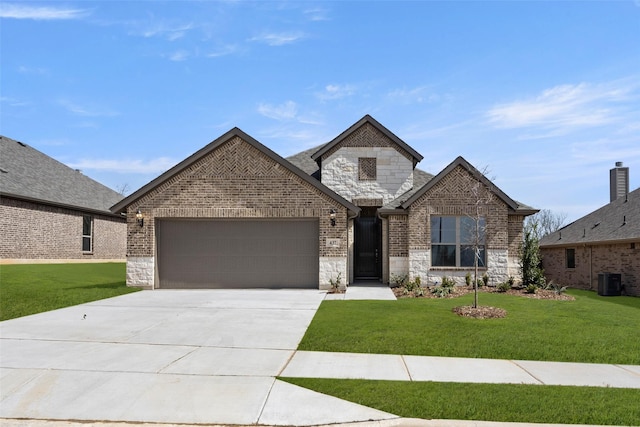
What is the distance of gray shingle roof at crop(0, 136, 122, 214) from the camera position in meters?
23.9

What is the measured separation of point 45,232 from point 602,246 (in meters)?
27.8

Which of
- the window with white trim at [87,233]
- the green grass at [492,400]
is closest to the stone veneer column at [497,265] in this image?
the green grass at [492,400]

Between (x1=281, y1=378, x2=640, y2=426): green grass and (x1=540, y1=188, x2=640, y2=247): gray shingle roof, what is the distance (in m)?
14.2

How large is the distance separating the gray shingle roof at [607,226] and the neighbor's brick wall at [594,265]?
1.58 ft

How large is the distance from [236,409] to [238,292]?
11208 millimetres

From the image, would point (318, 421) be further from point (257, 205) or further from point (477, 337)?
point (257, 205)

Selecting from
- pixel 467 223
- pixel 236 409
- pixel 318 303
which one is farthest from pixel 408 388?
pixel 467 223

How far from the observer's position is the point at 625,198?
78.8ft

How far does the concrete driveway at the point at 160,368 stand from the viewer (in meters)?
5.41

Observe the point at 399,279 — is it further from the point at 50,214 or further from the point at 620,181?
the point at 50,214

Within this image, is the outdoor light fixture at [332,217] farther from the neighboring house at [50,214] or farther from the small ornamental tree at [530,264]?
the neighboring house at [50,214]

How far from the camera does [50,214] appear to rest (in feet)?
83.9

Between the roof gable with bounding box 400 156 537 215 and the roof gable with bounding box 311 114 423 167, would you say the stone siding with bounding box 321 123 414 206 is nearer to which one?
the roof gable with bounding box 311 114 423 167

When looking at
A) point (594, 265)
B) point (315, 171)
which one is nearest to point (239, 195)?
point (315, 171)
